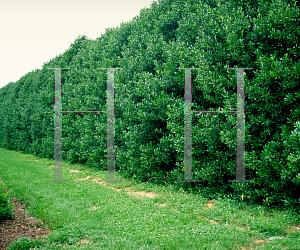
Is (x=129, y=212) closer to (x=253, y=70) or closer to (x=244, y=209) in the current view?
(x=244, y=209)

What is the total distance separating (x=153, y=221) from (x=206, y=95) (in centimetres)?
381

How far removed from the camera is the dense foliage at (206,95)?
554 centimetres

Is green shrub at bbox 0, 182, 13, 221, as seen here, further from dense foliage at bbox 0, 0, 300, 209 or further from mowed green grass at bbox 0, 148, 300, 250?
dense foliage at bbox 0, 0, 300, 209

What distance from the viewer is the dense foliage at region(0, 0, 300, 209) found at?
18.2ft

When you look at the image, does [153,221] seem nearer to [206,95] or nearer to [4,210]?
[4,210]

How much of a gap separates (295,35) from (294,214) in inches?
162

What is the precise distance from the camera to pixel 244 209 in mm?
5766

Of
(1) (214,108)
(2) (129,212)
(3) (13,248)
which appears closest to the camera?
(3) (13,248)

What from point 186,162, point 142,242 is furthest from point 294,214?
point 142,242

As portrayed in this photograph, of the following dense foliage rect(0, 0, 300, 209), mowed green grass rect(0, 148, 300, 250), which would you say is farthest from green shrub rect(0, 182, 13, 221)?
dense foliage rect(0, 0, 300, 209)

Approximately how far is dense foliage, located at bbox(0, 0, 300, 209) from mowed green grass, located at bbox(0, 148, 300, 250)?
2.55ft

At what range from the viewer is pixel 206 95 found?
22.6 ft

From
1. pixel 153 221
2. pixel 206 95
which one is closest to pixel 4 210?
pixel 153 221

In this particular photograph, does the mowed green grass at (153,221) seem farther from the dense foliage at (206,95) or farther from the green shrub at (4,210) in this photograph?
the dense foliage at (206,95)
